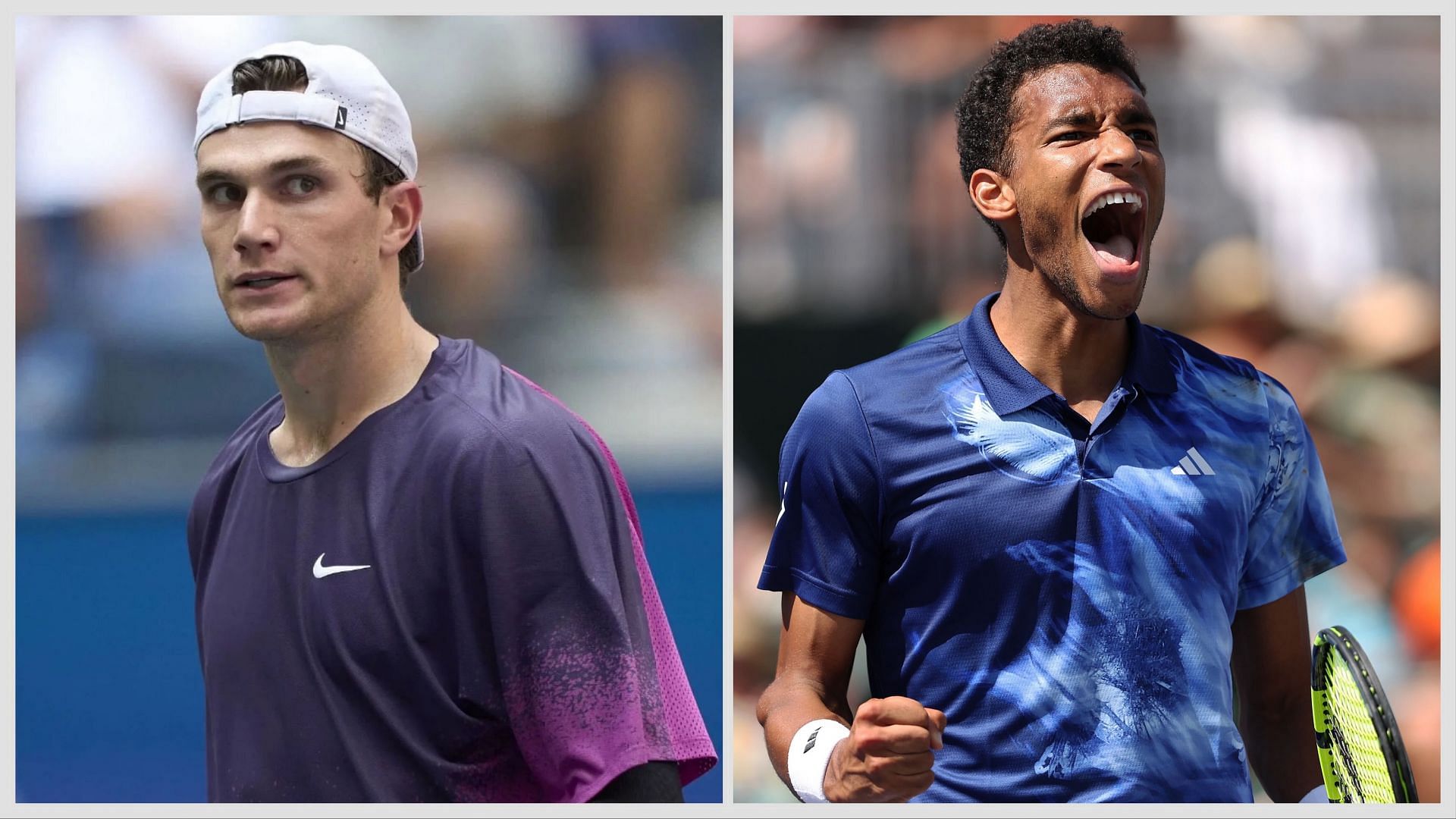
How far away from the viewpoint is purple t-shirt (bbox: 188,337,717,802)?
346cm

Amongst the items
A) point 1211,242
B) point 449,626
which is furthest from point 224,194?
point 1211,242

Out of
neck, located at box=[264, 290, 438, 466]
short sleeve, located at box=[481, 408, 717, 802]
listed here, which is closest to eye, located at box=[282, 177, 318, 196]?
neck, located at box=[264, 290, 438, 466]

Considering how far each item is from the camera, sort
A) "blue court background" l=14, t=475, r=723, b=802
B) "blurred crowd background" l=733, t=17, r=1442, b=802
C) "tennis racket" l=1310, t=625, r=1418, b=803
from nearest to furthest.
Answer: "tennis racket" l=1310, t=625, r=1418, b=803, "blue court background" l=14, t=475, r=723, b=802, "blurred crowd background" l=733, t=17, r=1442, b=802

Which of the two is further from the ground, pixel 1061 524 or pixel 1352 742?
pixel 1061 524

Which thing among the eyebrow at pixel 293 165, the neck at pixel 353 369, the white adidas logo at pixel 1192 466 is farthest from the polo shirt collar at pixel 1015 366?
the eyebrow at pixel 293 165

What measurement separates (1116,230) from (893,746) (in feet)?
4.35

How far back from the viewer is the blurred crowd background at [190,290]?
4129 millimetres

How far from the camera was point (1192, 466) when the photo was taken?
3570mm

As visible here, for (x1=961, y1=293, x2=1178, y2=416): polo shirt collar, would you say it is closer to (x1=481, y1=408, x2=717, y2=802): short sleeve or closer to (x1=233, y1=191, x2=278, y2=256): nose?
(x1=481, y1=408, x2=717, y2=802): short sleeve

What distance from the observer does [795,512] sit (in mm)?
3617

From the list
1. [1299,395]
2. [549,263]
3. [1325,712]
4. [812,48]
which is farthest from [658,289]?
[1299,395]

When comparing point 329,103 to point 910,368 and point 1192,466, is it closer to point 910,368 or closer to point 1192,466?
point 910,368

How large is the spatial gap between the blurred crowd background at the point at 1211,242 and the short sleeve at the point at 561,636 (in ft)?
3.07

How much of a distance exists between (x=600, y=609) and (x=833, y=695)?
0.54 metres
